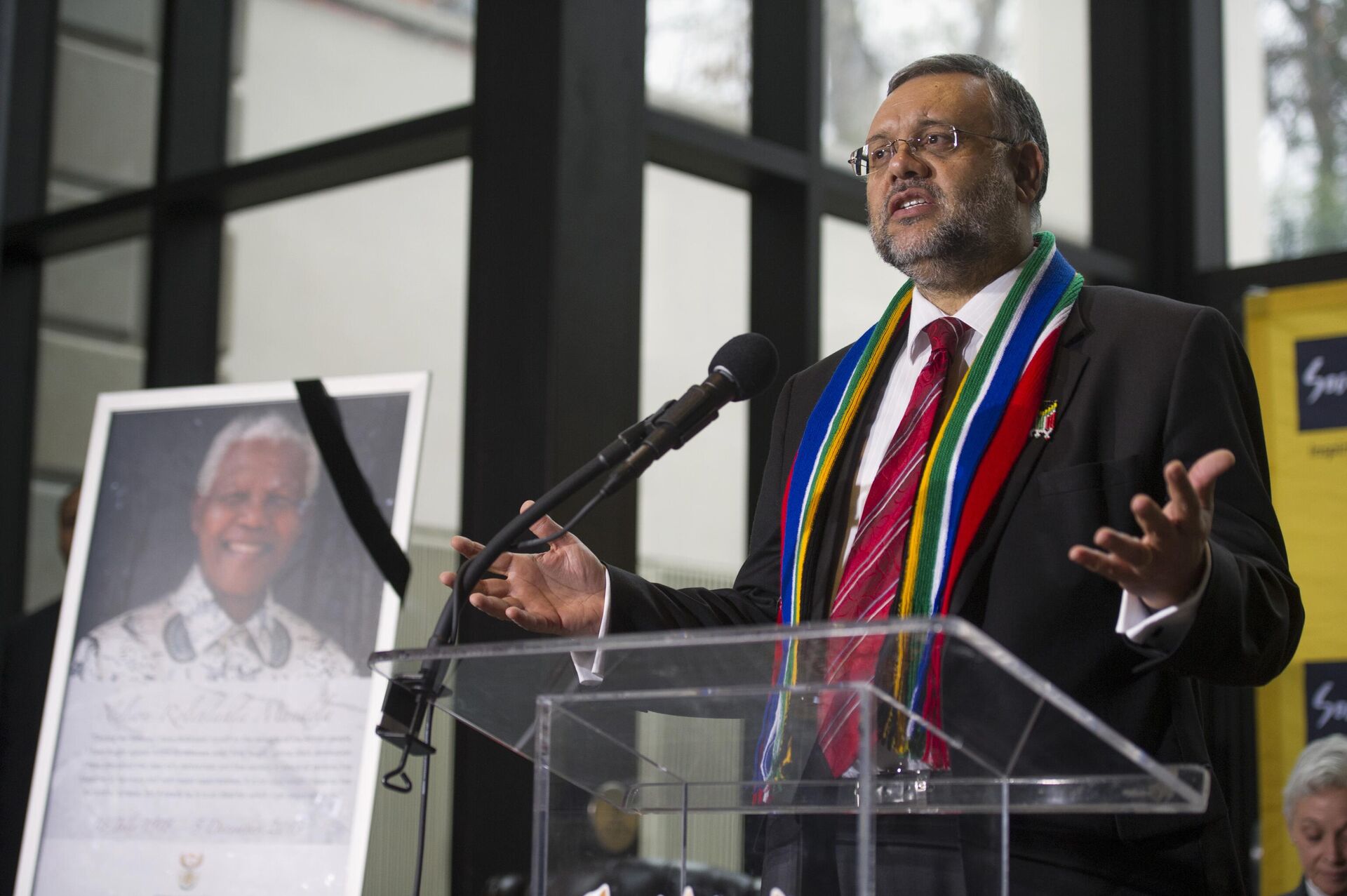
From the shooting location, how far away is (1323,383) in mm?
4664

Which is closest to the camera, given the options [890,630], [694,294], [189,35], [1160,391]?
[890,630]

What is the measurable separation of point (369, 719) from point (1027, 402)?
5.73ft

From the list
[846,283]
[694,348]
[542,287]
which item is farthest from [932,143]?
[846,283]

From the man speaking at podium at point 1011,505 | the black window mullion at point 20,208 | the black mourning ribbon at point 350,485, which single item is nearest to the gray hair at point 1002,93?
the man speaking at podium at point 1011,505

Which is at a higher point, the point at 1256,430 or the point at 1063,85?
the point at 1063,85

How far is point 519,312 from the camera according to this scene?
3654 millimetres

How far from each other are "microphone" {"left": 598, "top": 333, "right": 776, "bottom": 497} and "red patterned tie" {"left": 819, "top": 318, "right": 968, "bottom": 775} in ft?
0.73

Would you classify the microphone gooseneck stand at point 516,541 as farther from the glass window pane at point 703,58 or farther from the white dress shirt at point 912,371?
the glass window pane at point 703,58

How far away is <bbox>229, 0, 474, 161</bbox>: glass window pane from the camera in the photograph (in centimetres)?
475

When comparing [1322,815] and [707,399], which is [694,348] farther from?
[707,399]

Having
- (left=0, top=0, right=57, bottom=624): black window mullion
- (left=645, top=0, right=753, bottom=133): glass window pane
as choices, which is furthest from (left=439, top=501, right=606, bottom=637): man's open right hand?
(left=0, top=0, right=57, bottom=624): black window mullion

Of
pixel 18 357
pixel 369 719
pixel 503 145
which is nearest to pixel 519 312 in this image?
pixel 503 145

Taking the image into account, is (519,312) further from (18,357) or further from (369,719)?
(18,357)

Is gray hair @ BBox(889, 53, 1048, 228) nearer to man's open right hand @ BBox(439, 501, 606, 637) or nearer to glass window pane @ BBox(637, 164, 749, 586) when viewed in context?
man's open right hand @ BBox(439, 501, 606, 637)
